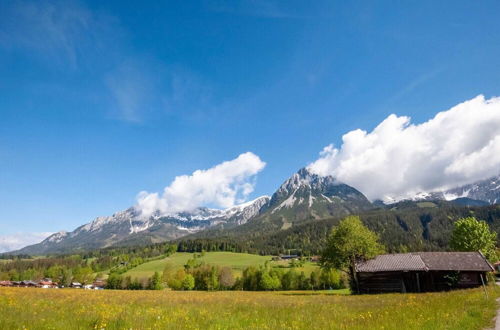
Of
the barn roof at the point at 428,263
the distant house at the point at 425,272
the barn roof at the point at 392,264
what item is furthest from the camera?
the barn roof at the point at 392,264

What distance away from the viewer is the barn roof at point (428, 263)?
42.8 metres

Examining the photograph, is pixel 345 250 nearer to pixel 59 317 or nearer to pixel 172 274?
pixel 59 317

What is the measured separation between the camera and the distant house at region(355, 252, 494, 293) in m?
43.1

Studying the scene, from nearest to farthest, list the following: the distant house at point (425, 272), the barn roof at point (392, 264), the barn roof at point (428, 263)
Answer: the barn roof at point (428, 263)
the distant house at point (425, 272)
the barn roof at point (392, 264)

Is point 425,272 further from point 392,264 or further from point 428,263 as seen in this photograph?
point 392,264

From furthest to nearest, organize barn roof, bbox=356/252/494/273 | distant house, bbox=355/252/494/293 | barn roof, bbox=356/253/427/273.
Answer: barn roof, bbox=356/253/427/273 → distant house, bbox=355/252/494/293 → barn roof, bbox=356/252/494/273

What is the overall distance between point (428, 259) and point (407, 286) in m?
5.22

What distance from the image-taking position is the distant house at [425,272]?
43062mm

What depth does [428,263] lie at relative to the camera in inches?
1735

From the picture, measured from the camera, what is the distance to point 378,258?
48.8m

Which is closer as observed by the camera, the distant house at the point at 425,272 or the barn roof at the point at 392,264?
the distant house at the point at 425,272

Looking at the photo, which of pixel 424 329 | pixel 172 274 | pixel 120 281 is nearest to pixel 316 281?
pixel 172 274

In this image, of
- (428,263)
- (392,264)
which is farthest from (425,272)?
(392,264)

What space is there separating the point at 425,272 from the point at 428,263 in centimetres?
139
